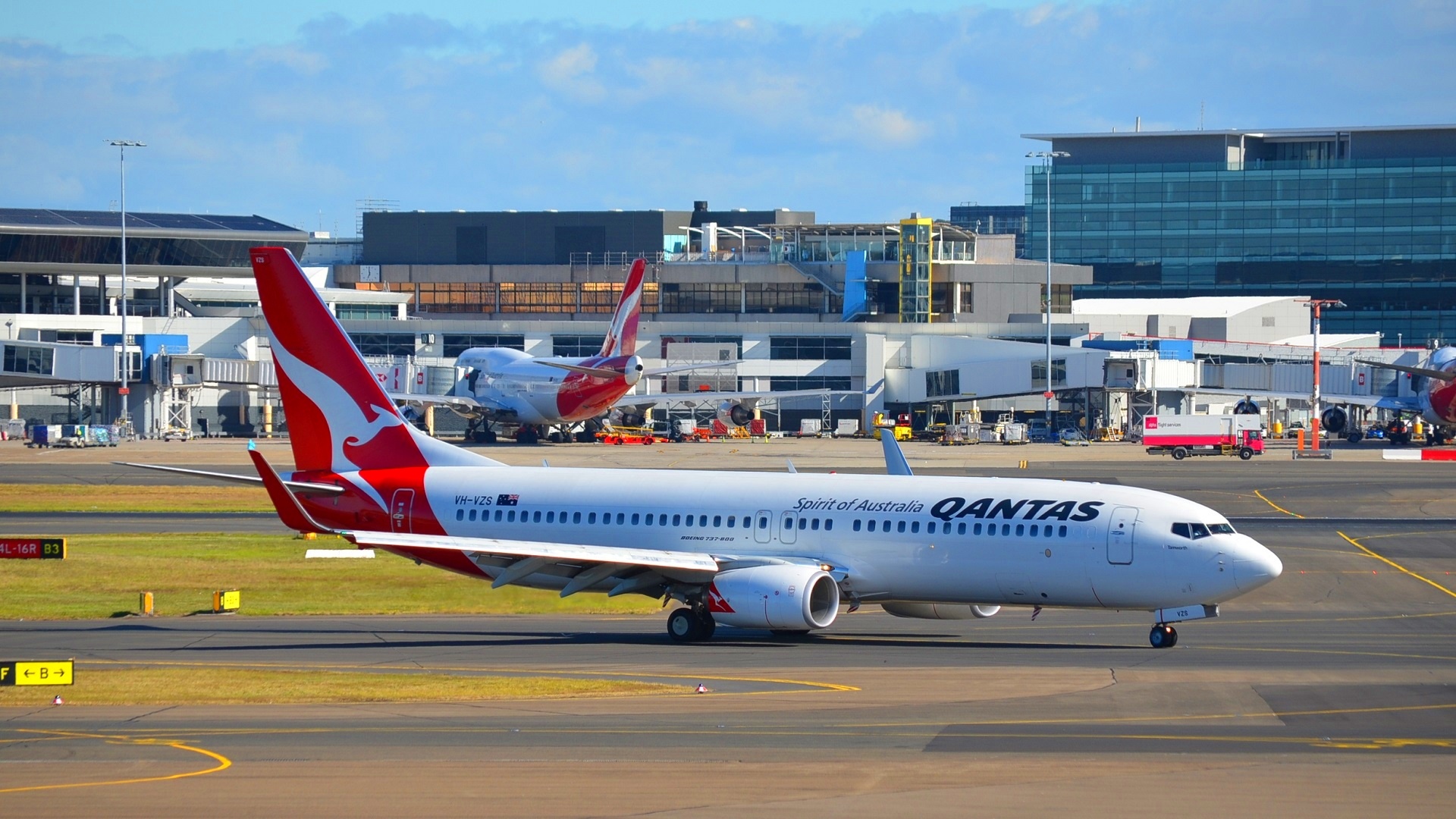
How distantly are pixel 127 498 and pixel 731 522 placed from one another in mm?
47195

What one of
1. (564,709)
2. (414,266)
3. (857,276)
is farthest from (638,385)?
(564,709)

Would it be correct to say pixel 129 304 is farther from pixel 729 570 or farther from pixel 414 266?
pixel 729 570

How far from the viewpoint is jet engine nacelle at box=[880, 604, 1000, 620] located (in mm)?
38562

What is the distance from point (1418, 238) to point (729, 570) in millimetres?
184590

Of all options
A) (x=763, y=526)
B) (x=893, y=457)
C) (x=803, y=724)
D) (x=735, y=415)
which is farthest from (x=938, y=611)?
(x=735, y=415)

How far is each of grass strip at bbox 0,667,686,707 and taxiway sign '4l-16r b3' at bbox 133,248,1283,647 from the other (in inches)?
162

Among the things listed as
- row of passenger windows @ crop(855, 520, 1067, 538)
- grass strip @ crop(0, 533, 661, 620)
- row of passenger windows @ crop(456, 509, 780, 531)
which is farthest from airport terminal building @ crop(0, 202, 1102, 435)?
row of passenger windows @ crop(855, 520, 1067, 538)

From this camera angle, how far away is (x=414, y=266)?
186875 mm

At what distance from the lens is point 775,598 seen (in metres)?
35.7

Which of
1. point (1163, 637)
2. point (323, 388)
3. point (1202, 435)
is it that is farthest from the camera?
point (1202, 435)

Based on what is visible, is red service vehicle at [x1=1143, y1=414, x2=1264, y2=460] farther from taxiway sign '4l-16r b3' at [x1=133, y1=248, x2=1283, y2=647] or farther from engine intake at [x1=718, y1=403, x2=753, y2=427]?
taxiway sign '4l-16r b3' at [x1=133, y1=248, x2=1283, y2=647]

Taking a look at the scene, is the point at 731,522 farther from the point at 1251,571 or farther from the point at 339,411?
the point at 1251,571

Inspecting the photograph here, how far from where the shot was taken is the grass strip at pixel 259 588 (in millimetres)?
43656

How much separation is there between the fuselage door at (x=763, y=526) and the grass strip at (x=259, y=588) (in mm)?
6892
